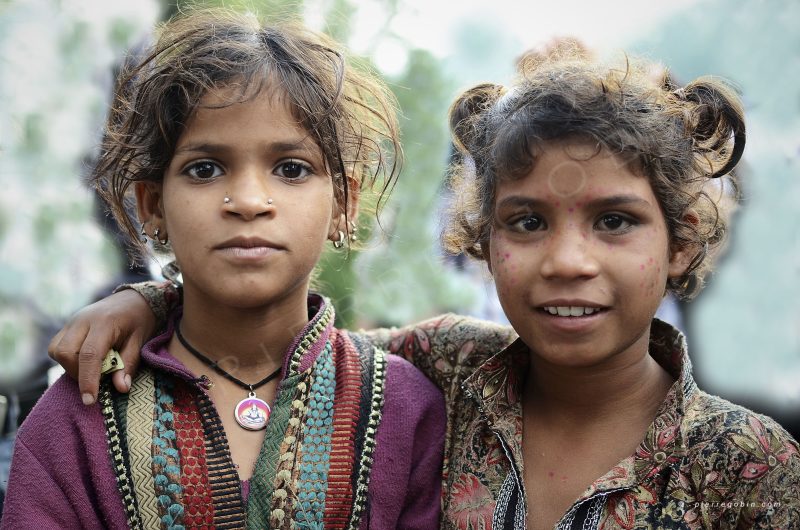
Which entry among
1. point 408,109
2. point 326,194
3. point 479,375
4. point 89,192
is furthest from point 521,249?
point 408,109

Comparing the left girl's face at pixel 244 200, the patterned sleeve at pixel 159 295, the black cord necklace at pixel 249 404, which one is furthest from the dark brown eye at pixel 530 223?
the patterned sleeve at pixel 159 295

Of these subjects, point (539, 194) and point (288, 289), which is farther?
point (288, 289)

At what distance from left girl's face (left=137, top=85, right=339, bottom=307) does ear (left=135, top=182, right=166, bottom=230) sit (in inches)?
4.7

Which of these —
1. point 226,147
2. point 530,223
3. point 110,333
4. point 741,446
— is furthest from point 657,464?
point 110,333

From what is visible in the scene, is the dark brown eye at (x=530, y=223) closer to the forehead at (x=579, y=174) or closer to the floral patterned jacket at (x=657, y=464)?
the forehead at (x=579, y=174)

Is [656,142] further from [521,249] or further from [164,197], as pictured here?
[164,197]

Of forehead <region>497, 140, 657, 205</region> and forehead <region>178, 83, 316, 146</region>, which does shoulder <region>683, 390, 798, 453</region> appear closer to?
forehead <region>497, 140, 657, 205</region>

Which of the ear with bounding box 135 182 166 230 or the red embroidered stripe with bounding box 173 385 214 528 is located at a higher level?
the ear with bounding box 135 182 166 230

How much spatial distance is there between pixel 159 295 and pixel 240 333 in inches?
12.7

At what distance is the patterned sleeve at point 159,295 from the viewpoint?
6.72ft

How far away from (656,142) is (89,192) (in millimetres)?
1751

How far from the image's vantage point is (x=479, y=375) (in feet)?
6.25

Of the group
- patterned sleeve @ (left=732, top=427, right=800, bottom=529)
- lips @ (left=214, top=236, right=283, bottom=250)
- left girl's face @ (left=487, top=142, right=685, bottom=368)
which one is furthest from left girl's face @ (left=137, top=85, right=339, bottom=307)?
patterned sleeve @ (left=732, top=427, right=800, bottom=529)

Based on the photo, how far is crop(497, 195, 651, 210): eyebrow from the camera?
167 centimetres
